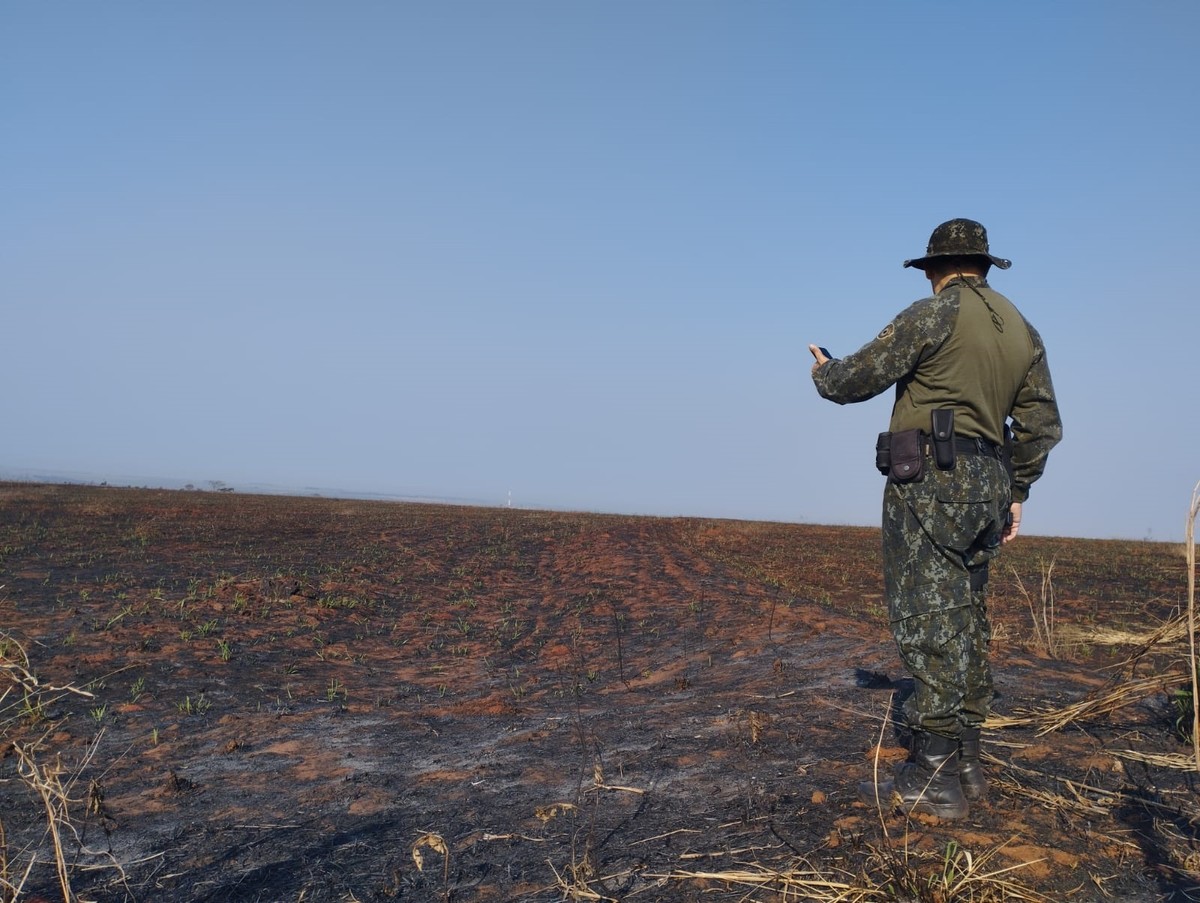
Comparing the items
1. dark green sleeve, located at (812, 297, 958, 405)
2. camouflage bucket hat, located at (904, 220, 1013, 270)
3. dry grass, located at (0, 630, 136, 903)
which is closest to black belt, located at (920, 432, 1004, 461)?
dark green sleeve, located at (812, 297, 958, 405)

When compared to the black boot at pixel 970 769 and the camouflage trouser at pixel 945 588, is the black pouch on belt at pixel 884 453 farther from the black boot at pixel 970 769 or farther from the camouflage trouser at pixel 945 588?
the black boot at pixel 970 769

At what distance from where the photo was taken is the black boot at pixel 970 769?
11.5 feet

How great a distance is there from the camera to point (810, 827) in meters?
3.24

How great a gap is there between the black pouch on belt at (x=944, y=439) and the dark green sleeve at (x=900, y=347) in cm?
24

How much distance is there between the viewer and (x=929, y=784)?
10.9 feet

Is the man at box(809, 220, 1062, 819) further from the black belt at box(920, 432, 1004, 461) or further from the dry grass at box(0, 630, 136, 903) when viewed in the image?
the dry grass at box(0, 630, 136, 903)

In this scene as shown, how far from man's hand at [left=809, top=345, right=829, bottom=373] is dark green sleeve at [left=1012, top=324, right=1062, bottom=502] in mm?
867

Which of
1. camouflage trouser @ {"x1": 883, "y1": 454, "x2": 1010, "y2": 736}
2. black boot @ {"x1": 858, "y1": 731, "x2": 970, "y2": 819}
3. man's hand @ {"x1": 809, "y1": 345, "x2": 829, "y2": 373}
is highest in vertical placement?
man's hand @ {"x1": 809, "y1": 345, "x2": 829, "y2": 373}

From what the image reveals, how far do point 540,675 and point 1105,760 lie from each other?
4476 millimetres

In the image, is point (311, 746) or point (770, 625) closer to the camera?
point (311, 746)

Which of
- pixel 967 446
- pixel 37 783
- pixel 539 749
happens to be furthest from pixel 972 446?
pixel 37 783

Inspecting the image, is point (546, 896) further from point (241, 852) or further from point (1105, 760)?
point (1105, 760)

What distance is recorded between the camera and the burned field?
3008 mm

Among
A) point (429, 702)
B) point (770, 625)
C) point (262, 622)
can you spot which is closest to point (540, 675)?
point (429, 702)
